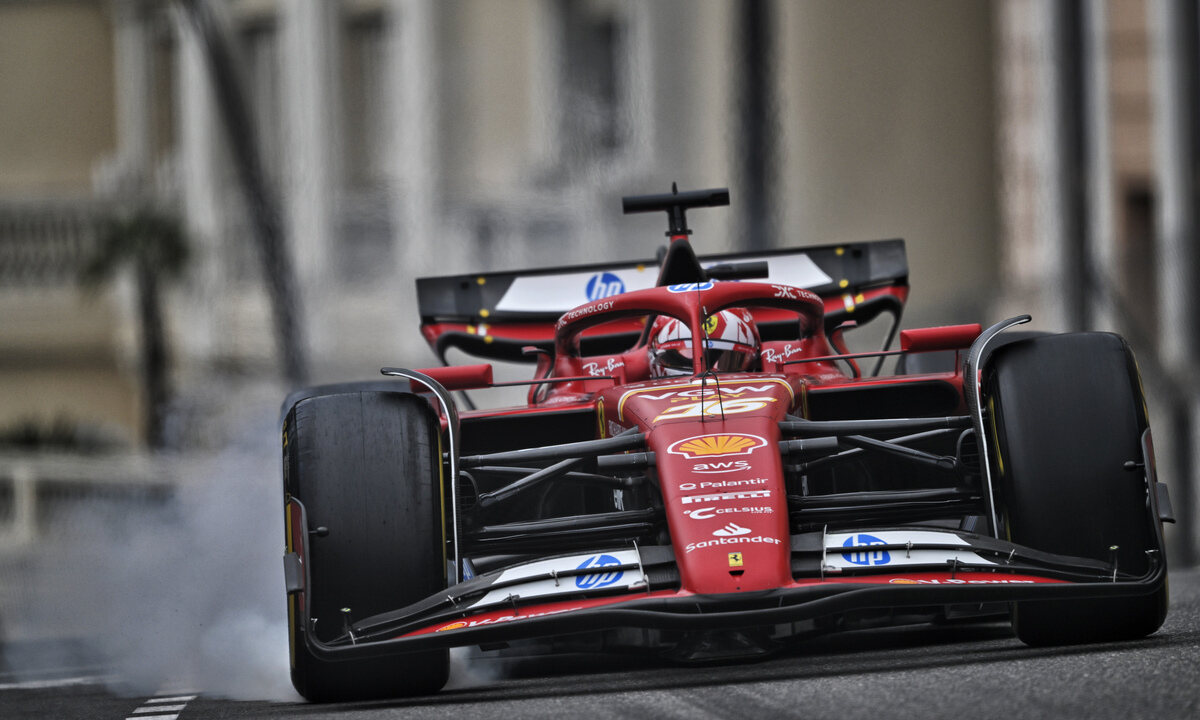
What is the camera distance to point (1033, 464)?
19.2 ft

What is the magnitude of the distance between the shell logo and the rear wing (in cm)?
300

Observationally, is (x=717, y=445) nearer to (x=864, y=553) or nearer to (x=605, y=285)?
(x=864, y=553)

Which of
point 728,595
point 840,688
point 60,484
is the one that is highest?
point 728,595

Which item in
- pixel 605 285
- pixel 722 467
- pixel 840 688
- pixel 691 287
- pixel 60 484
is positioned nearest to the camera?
pixel 840 688

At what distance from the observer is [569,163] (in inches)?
755

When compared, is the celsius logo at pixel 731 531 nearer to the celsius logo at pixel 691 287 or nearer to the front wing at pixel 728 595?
the front wing at pixel 728 595

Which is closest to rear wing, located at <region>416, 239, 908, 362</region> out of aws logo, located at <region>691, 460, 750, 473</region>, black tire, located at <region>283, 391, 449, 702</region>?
black tire, located at <region>283, 391, 449, 702</region>

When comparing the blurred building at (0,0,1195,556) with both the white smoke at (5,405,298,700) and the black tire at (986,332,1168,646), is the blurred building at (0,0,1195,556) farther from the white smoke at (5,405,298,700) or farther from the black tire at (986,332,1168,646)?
the black tire at (986,332,1168,646)

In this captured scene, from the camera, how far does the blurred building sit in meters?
15.5

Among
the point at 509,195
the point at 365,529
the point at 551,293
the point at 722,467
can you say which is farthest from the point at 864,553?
the point at 509,195

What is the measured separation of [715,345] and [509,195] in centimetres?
1232

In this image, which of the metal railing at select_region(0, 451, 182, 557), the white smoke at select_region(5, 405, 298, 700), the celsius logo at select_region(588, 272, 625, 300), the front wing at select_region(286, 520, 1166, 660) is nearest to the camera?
the front wing at select_region(286, 520, 1166, 660)

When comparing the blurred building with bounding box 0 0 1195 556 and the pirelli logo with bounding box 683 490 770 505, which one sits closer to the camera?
the pirelli logo with bounding box 683 490 770 505

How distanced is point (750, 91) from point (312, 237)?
598 centimetres
